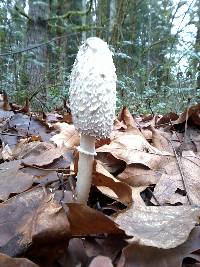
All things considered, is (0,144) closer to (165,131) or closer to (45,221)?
(165,131)

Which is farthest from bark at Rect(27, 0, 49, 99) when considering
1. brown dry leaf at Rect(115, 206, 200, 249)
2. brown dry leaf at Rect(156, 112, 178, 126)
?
brown dry leaf at Rect(115, 206, 200, 249)

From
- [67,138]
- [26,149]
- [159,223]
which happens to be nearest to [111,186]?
[159,223]

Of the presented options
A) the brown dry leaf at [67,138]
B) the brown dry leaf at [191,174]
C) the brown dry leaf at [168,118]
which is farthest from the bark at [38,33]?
the brown dry leaf at [191,174]

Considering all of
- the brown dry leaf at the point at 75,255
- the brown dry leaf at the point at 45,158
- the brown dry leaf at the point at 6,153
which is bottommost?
the brown dry leaf at the point at 75,255

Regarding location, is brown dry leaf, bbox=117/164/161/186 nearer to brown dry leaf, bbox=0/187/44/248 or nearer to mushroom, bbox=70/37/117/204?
mushroom, bbox=70/37/117/204

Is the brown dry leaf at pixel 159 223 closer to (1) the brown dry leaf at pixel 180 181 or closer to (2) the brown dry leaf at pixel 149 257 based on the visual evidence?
(2) the brown dry leaf at pixel 149 257
